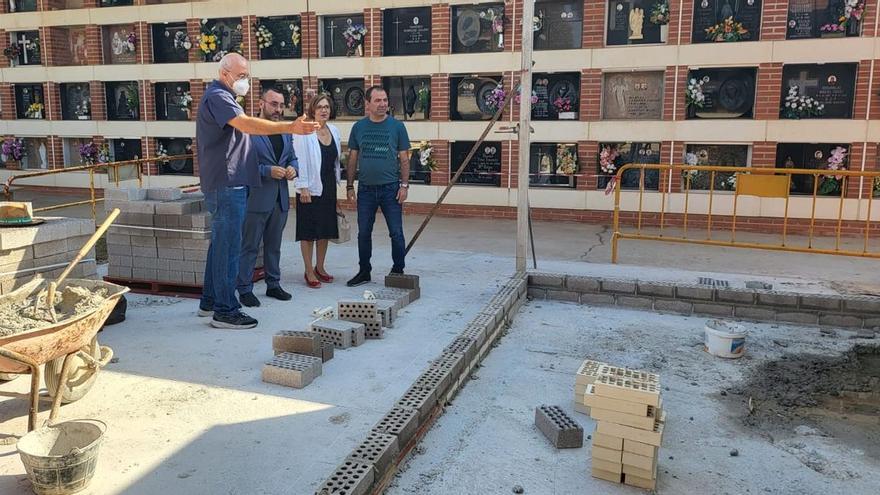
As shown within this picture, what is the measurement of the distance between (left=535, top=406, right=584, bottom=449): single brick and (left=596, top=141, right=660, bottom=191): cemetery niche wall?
7425 mm

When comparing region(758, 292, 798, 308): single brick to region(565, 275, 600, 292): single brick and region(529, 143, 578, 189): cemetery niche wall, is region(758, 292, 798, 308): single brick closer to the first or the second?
region(565, 275, 600, 292): single brick

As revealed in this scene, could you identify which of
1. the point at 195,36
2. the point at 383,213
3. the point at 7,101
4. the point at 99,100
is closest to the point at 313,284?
the point at 383,213

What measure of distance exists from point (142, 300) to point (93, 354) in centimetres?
210

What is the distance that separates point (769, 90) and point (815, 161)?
47.9 inches

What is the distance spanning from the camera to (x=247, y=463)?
3.04 metres

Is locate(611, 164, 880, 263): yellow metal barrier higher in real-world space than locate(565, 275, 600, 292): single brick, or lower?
higher

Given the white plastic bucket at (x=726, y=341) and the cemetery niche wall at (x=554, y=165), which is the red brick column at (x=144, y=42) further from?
the white plastic bucket at (x=726, y=341)

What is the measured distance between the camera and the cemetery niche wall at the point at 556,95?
10695 mm

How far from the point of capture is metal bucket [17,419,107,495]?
8.61 ft

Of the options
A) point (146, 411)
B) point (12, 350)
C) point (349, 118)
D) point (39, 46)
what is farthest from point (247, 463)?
point (39, 46)

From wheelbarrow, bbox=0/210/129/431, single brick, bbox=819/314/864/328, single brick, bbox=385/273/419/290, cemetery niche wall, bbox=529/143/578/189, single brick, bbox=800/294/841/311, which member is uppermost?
cemetery niche wall, bbox=529/143/578/189

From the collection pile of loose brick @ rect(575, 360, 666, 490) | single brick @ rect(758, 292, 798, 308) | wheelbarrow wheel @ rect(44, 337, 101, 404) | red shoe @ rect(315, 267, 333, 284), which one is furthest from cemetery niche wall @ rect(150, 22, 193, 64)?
pile of loose brick @ rect(575, 360, 666, 490)

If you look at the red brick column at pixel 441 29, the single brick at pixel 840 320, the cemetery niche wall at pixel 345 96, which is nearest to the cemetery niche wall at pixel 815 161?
the single brick at pixel 840 320

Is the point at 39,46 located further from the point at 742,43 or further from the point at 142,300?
the point at 742,43
